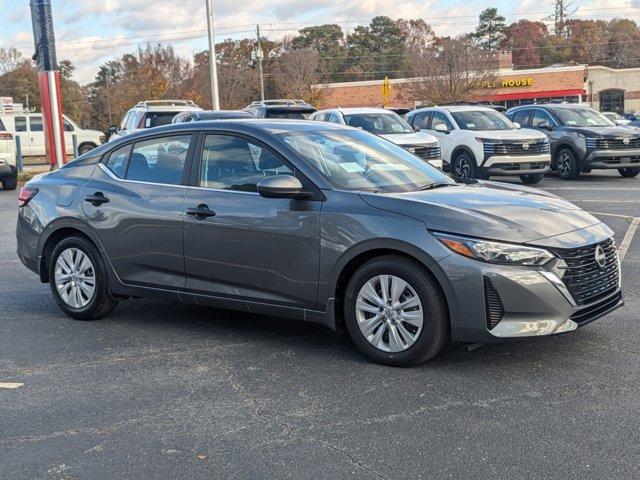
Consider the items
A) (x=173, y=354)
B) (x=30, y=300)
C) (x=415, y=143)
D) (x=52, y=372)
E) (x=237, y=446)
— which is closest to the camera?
(x=237, y=446)

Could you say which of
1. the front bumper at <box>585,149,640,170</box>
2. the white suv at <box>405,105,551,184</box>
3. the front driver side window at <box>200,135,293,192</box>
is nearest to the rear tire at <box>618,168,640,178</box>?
the front bumper at <box>585,149,640,170</box>

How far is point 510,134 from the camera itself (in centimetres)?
1647

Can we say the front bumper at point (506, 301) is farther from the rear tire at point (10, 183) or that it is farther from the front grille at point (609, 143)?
the rear tire at point (10, 183)

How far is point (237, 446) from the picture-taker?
383cm

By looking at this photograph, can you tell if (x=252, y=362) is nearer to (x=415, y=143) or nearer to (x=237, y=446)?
(x=237, y=446)

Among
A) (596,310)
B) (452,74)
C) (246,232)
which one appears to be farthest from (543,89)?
(246,232)

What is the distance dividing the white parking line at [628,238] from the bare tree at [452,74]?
4251cm

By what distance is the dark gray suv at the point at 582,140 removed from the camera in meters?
16.9

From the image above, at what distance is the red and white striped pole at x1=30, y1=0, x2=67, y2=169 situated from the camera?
19.8 metres

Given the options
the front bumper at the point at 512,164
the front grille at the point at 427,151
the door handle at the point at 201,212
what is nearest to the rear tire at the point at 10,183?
the front grille at the point at 427,151

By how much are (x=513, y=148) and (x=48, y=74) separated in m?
12.6

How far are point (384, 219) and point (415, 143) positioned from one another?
418 inches

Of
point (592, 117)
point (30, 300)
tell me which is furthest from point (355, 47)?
point (30, 300)

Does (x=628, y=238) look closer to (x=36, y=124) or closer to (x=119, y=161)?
(x=119, y=161)
